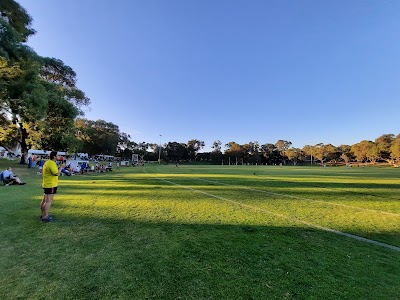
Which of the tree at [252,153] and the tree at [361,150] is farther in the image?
the tree at [252,153]

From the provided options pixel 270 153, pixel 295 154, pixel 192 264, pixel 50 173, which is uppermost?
pixel 270 153

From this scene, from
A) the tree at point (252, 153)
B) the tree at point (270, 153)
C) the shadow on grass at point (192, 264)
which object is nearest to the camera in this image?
the shadow on grass at point (192, 264)

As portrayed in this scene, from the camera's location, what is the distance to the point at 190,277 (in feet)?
10.3

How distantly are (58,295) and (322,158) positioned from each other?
141m

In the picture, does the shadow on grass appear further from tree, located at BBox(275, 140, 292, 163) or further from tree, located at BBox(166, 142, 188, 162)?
tree, located at BBox(275, 140, 292, 163)

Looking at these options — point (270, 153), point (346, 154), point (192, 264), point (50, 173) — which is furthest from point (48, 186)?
point (346, 154)

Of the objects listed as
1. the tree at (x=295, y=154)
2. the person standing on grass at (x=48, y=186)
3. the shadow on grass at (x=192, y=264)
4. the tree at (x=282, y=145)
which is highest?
the tree at (x=282, y=145)

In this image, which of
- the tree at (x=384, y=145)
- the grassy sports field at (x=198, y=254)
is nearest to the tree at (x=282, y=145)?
the tree at (x=384, y=145)

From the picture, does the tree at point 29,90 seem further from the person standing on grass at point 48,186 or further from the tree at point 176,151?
the tree at point 176,151

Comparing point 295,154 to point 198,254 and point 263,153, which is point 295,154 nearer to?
point 263,153

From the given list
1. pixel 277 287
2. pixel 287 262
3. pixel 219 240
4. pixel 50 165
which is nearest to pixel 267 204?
pixel 219 240

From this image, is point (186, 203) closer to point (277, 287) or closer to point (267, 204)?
point (267, 204)

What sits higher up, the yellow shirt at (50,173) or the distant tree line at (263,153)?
the distant tree line at (263,153)

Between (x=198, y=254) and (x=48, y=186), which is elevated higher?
(x=48, y=186)
